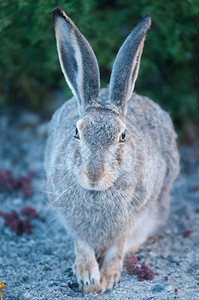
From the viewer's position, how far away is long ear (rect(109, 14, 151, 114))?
4.01 m

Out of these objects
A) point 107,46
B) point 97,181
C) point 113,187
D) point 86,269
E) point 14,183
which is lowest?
point 86,269

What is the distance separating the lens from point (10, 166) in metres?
6.77

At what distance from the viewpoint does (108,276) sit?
4.25m

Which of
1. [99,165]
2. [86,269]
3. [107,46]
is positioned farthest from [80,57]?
[107,46]

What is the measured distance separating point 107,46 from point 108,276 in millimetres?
3759

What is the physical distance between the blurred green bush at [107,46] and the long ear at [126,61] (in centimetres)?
139

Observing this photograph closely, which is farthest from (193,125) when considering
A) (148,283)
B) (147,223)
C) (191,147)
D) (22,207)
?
(148,283)

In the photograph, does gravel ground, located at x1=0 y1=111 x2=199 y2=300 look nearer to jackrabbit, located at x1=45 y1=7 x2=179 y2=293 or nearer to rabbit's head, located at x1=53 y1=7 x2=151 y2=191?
jackrabbit, located at x1=45 y1=7 x2=179 y2=293

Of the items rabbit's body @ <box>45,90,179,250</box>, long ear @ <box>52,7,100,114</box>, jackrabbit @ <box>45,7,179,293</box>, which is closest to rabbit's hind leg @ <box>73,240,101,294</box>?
jackrabbit @ <box>45,7,179,293</box>

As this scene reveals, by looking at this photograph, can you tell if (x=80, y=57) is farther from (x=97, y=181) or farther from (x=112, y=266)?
(x=112, y=266)

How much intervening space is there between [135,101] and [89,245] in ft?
6.46

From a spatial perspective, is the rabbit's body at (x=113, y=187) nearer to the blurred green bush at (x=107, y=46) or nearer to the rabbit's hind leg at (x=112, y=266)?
the rabbit's hind leg at (x=112, y=266)

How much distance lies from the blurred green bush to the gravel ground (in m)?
0.70

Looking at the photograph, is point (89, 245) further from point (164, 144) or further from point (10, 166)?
point (10, 166)
